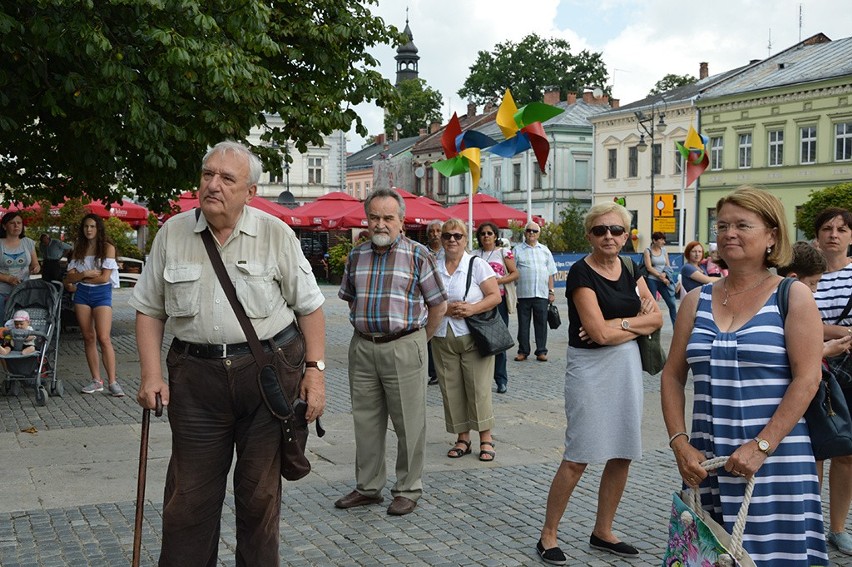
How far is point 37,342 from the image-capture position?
1016cm

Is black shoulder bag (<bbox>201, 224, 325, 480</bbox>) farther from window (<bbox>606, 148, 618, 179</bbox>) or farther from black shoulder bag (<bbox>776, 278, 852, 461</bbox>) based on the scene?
window (<bbox>606, 148, 618, 179</bbox>)

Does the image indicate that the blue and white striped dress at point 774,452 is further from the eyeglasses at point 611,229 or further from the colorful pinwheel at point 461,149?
the colorful pinwheel at point 461,149

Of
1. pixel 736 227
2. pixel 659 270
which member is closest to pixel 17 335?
pixel 736 227

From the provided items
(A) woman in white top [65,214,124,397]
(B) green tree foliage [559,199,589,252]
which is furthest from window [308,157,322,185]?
(A) woman in white top [65,214,124,397]

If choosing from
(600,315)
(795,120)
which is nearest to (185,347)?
(600,315)

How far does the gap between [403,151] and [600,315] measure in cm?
7191

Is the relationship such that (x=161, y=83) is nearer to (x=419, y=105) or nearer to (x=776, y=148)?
(x=776, y=148)

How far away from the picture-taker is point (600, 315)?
16.9 feet

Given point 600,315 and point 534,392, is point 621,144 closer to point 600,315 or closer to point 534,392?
point 534,392

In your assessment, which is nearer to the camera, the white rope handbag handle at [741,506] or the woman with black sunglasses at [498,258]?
the white rope handbag handle at [741,506]

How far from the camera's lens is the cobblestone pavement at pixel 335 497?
5316 millimetres

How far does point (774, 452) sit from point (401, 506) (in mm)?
3066

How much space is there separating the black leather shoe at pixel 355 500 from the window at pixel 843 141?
144 ft

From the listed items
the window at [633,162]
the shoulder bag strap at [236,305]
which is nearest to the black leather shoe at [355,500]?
the shoulder bag strap at [236,305]
